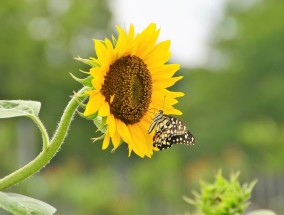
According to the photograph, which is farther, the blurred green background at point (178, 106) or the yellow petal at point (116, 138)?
the blurred green background at point (178, 106)

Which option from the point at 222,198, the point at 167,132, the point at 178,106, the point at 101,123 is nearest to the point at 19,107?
the point at 101,123

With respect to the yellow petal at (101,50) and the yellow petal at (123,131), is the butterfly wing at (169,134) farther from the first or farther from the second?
the yellow petal at (101,50)

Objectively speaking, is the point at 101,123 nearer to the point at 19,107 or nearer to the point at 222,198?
the point at 19,107

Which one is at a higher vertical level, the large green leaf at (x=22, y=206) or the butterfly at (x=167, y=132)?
the butterfly at (x=167, y=132)

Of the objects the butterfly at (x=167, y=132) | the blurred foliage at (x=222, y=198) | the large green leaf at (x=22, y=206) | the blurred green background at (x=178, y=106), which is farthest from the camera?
the blurred green background at (x=178, y=106)

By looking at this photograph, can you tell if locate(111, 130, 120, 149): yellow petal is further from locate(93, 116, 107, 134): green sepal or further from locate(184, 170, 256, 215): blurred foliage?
locate(184, 170, 256, 215): blurred foliage

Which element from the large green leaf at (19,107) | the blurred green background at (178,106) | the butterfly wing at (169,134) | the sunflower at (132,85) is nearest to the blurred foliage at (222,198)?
the butterfly wing at (169,134)

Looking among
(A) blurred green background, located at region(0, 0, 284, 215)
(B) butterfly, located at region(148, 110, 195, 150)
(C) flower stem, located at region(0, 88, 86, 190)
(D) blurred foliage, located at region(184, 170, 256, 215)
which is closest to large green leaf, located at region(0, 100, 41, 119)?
(C) flower stem, located at region(0, 88, 86, 190)
